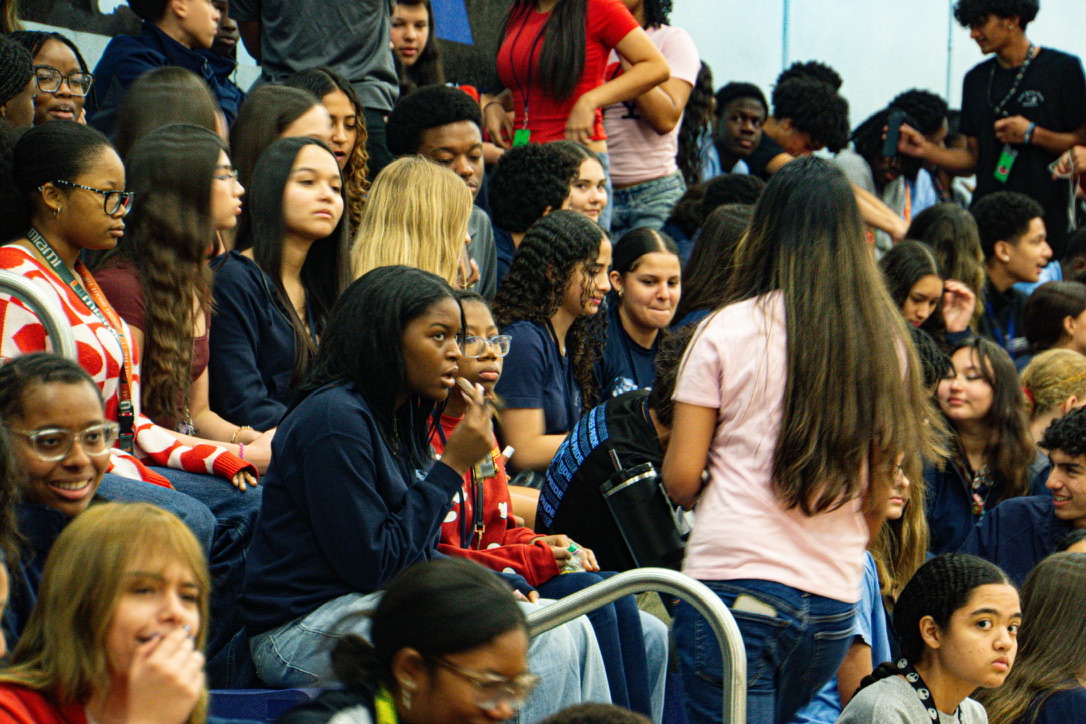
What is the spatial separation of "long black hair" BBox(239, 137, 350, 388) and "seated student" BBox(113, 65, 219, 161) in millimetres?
520

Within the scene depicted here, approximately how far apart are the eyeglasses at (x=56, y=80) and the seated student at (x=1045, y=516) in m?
3.70

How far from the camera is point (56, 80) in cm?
527

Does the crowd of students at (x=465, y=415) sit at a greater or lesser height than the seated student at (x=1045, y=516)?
greater

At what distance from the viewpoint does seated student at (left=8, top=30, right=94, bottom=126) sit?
17.2 feet

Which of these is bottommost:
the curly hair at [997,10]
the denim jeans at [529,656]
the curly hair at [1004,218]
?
the denim jeans at [529,656]

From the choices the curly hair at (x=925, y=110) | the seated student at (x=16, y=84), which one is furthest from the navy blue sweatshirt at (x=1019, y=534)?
the curly hair at (x=925, y=110)

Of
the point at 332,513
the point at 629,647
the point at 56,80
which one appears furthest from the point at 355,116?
the point at 332,513

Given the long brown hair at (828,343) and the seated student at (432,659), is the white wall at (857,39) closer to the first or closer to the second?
the long brown hair at (828,343)

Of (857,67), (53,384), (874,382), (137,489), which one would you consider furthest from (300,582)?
(857,67)

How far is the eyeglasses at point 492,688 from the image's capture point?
96.5 inches

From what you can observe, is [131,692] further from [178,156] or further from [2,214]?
[178,156]

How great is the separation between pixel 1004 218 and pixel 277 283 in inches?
192

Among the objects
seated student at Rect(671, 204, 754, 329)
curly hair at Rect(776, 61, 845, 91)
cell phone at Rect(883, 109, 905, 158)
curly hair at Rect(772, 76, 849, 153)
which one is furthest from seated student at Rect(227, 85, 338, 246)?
curly hair at Rect(776, 61, 845, 91)

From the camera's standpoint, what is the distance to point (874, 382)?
126 inches
